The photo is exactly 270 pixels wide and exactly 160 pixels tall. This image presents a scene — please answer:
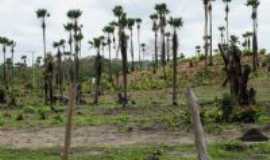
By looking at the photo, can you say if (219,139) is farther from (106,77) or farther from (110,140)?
(106,77)

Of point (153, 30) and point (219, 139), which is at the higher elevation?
point (153, 30)

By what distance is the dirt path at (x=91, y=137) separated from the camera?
1180 inches

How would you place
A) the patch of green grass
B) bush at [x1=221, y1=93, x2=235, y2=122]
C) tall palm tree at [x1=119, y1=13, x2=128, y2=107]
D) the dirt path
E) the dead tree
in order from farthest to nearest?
1. tall palm tree at [x1=119, y1=13, x2=128, y2=107]
2. the dead tree
3. bush at [x1=221, y1=93, x2=235, y2=122]
4. the dirt path
5. the patch of green grass

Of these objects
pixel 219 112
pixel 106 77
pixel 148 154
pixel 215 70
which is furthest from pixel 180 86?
pixel 148 154

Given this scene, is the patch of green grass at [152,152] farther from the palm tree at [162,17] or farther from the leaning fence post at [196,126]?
the palm tree at [162,17]

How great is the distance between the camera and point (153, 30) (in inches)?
4611

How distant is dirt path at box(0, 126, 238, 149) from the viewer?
98.3ft

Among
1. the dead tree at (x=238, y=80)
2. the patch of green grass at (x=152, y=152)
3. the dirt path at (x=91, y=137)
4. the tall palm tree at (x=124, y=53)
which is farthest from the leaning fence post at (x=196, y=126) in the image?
the tall palm tree at (x=124, y=53)

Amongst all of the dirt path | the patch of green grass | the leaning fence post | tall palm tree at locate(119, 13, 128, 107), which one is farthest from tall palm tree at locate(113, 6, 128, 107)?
the leaning fence post

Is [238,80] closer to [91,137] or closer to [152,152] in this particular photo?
[91,137]

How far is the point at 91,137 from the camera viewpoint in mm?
32656

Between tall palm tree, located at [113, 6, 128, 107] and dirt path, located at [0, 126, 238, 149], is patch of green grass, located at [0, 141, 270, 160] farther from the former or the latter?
tall palm tree, located at [113, 6, 128, 107]

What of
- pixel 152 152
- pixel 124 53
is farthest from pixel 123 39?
pixel 152 152

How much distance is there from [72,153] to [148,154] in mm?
3135
